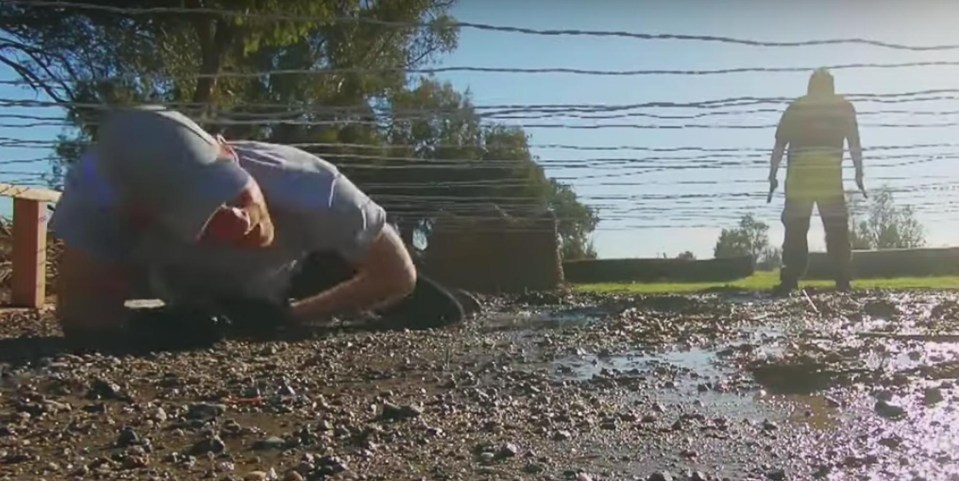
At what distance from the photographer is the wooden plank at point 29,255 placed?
608 centimetres

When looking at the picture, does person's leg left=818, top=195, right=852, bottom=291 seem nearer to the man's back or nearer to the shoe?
the man's back

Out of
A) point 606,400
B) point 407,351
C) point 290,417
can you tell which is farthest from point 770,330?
point 290,417

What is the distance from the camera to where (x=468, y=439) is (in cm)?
239

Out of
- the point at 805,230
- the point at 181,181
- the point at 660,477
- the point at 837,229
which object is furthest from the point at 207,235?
the point at 837,229

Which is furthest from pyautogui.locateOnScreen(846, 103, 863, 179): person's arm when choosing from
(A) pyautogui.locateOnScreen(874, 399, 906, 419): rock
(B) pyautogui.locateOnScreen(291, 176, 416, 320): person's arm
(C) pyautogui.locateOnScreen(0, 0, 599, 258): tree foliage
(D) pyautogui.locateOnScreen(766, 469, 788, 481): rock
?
(D) pyautogui.locateOnScreen(766, 469, 788, 481): rock

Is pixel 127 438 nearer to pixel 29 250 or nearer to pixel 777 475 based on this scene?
pixel 777 475

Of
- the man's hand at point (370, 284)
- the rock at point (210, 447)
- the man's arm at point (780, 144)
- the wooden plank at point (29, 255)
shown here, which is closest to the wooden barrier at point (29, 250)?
the wooden plank at point (29, 255)

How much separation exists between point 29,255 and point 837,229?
543 centimetres

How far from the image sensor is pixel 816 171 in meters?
7.80

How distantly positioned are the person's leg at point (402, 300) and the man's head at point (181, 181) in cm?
52

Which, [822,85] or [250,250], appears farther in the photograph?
[822,85]

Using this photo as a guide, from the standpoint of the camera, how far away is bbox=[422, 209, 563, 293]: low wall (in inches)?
432

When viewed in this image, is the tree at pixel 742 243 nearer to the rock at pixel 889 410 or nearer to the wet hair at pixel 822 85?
the wet hair at pixel 822 85

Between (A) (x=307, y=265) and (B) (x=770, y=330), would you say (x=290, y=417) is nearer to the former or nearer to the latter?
(A) (x=307, y=265)
